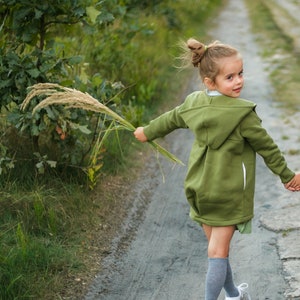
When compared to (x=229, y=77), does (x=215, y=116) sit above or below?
below

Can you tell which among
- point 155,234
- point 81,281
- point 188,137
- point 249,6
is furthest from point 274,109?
point 249,6

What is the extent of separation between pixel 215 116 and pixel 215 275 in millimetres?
765

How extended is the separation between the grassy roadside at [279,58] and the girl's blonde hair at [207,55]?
436 cm

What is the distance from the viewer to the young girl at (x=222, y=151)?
337 centimetres

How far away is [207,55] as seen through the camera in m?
3.45

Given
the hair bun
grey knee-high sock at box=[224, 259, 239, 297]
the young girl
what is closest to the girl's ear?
the young girl

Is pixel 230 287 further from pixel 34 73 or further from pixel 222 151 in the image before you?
pixel 34 73

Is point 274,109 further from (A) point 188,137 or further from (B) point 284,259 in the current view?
(B) point 284,259

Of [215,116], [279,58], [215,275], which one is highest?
[215,116]

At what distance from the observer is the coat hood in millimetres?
3334

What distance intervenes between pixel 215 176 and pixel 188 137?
3.81 metres

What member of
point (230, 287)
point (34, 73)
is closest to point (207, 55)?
point (230, 287)

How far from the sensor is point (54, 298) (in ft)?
13.0

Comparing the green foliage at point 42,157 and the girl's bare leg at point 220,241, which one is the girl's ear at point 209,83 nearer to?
the girl's bare leg at point 220,241
